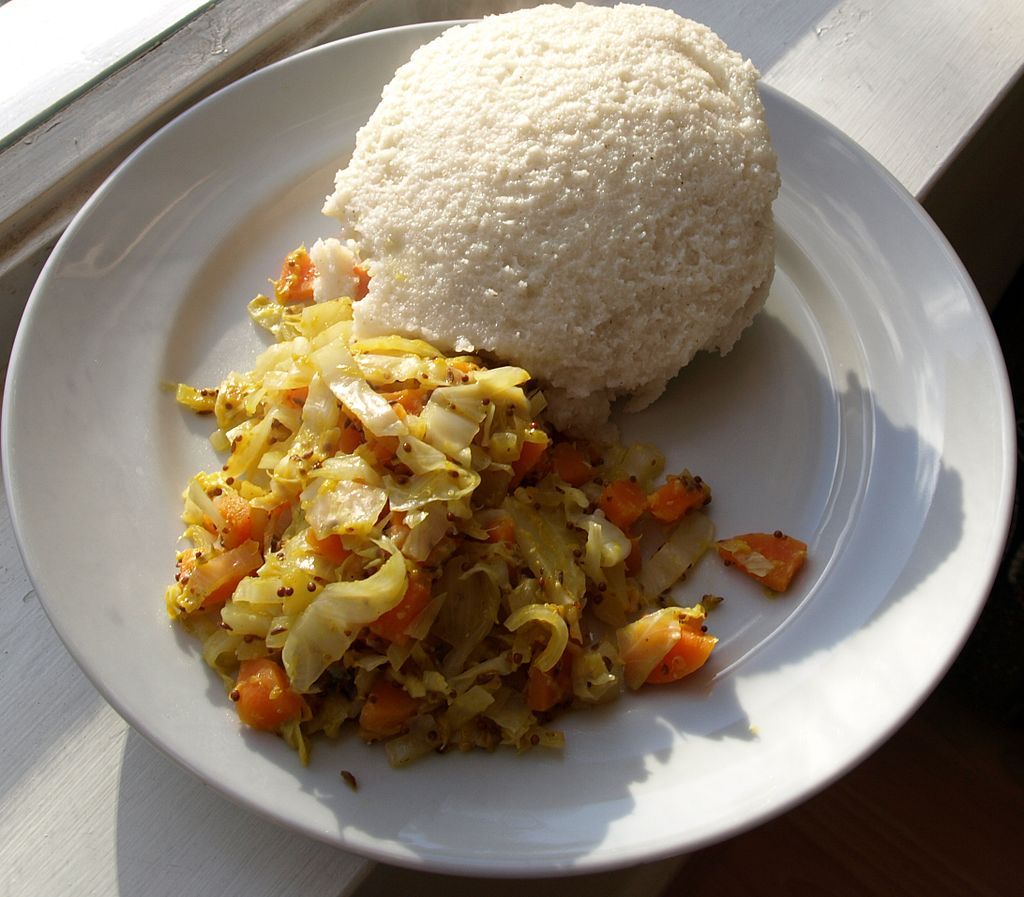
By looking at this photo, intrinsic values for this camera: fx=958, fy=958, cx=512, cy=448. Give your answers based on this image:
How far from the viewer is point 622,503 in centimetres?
166

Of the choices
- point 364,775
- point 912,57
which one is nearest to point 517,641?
point 364,775

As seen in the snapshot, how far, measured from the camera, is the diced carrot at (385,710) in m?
1.41

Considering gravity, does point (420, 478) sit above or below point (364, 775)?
above

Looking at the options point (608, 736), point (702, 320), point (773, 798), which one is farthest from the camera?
point (702, 320)

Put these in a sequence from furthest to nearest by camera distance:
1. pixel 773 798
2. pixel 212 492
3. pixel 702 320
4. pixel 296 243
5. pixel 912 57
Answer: pixel 912 57, pixel 296 243, pixel 702 320, pixel 212 492, pixel 773 798

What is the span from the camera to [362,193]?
1.82 meters

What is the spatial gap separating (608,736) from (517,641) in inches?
7.8

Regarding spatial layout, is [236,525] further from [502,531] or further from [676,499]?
[676,499]

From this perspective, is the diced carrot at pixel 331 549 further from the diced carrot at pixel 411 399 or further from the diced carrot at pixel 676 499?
the diced carrot at pixel 676 499

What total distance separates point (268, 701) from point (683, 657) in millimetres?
631

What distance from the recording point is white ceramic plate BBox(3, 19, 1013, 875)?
4.41 ft

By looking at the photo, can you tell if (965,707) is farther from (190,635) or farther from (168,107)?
(168,107)

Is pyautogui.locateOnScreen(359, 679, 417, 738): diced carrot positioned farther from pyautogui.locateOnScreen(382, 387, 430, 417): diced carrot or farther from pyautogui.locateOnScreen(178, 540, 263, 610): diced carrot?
pyautogui.locateOnScreen(382, 387, 430, 417): diced carrot

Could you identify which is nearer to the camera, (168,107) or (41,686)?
(41,686)
